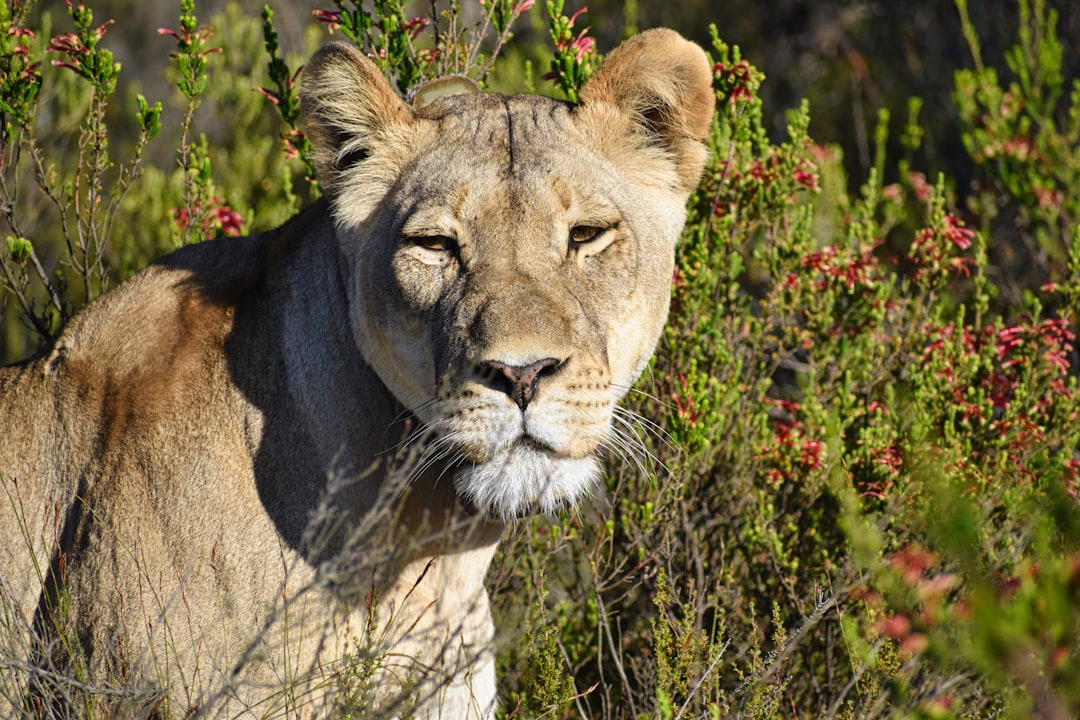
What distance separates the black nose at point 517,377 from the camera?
2.54 metres

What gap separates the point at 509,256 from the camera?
281 centimetres

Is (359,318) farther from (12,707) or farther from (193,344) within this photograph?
(12,707)

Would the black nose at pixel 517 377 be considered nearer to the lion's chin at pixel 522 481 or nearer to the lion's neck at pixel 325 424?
the lion's chin at pixel 522 481

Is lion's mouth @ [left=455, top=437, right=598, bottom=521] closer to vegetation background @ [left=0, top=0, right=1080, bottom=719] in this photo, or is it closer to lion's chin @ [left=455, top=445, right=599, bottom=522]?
lion's chin @ [left=455, top=445, right=599, bottom=522]

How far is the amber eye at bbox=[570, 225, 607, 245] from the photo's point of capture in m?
2.92

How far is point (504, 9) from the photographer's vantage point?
13.0 ft

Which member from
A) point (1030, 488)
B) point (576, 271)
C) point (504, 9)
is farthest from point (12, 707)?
point (1030, 488)

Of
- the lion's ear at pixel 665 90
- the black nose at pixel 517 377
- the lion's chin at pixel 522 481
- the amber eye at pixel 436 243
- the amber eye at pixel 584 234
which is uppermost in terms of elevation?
the lion's ear at pixel 665 90

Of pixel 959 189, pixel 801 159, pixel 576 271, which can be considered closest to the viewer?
pixel 576 271

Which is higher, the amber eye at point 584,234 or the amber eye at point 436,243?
the amber eye at point 584,234

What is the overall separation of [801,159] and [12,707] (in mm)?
3072

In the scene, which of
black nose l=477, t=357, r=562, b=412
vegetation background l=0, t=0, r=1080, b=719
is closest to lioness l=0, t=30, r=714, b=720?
black nose l=477, t=357, r=562, b=412

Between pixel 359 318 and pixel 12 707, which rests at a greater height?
pixel 359 318

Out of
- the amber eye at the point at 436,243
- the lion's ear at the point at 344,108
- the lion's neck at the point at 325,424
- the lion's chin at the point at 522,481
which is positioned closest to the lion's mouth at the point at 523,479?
the lion's chin at the point at 522,481
